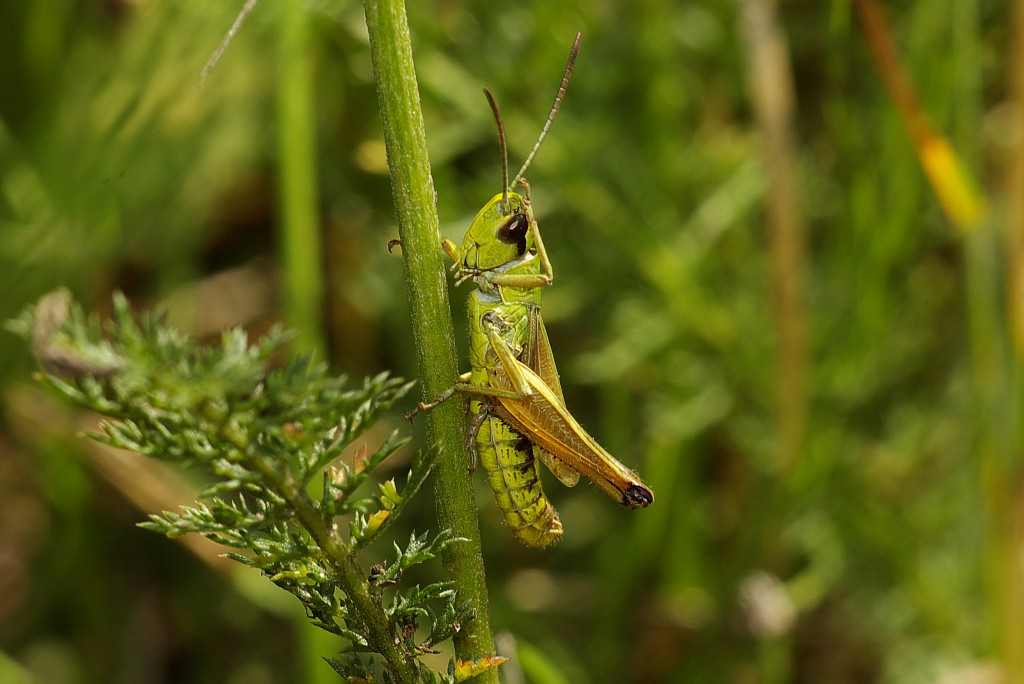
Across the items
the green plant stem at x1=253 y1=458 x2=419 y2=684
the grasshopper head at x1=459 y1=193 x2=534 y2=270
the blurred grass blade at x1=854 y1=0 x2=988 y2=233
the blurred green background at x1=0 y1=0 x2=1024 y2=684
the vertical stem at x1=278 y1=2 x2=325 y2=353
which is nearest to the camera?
the green plant stem at x1=253 y1=458 x2=419 y2=684

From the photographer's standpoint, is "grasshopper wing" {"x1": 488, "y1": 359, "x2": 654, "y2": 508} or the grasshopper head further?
the grasshopper head

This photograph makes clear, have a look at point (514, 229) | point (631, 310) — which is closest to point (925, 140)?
point (631, 310)

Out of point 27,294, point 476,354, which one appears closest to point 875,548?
point 476,354

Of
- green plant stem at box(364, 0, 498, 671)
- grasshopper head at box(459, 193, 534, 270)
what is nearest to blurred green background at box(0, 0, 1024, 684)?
grasshopper head at box(459, 193, 534, 270)

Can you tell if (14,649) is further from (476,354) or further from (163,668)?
(476,354)

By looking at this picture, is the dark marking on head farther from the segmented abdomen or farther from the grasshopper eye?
the grasshopper eye

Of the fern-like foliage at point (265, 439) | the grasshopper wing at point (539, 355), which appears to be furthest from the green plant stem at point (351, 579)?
the grasshopper wing at point (539, 355)

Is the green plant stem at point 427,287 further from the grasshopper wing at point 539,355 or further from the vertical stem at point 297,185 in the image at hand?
the vertical stem at point 297,185

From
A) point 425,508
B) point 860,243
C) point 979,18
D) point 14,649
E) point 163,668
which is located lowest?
point 163,668
